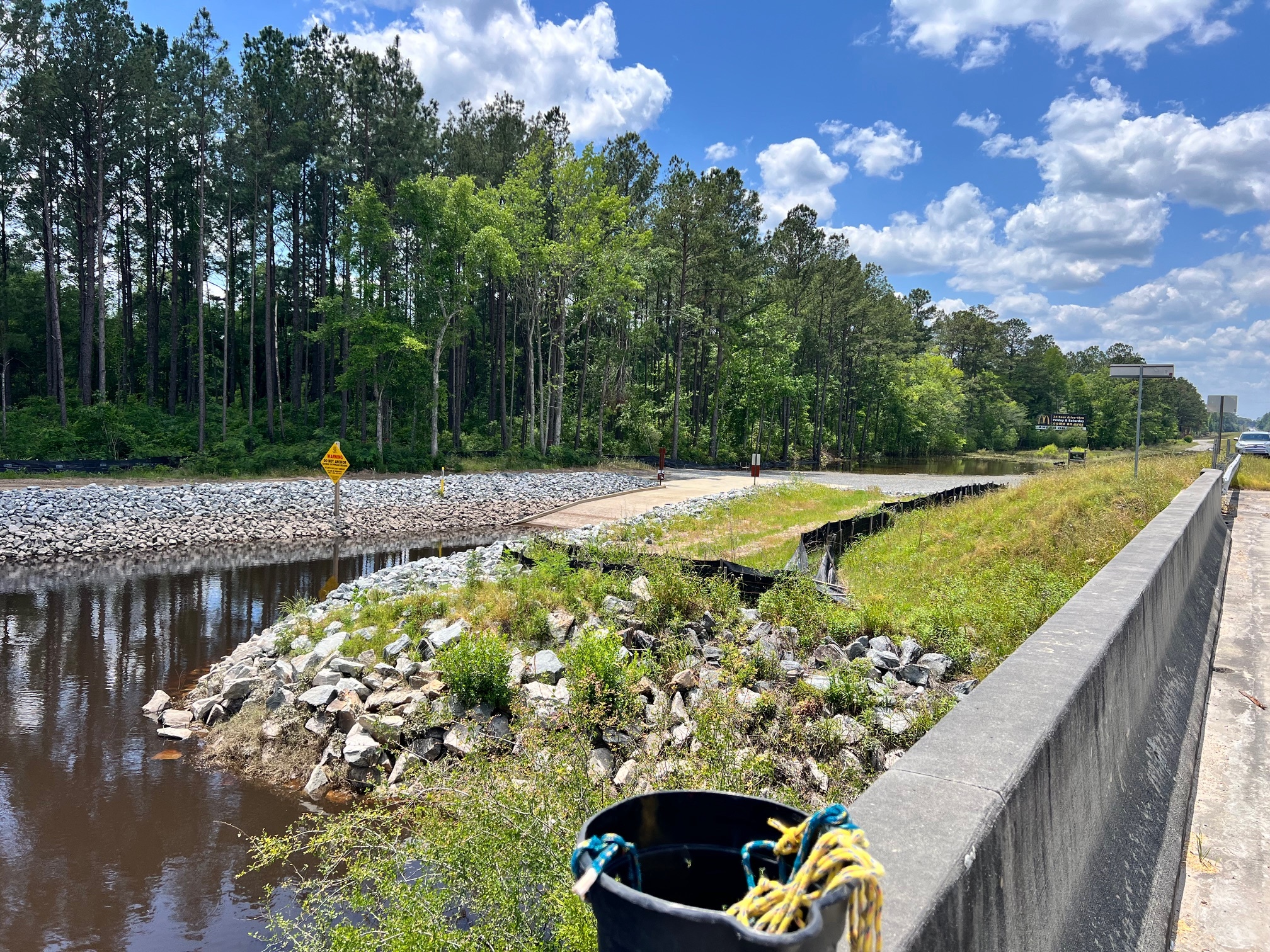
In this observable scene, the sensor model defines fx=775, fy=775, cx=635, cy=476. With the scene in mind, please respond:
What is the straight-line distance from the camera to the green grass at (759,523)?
589 inches

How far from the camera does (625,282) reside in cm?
3706

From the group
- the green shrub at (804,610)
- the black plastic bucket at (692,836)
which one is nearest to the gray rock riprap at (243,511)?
the green shrub at (804,610)

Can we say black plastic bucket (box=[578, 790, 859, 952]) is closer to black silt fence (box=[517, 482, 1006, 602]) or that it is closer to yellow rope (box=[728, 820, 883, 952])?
yellow rope (box=[728, 820, 883, 952])

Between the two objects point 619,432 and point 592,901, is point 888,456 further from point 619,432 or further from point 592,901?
point 592,901

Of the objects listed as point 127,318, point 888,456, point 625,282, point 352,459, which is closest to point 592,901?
point 352,459

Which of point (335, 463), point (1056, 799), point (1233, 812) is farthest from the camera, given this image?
point (335, 463)

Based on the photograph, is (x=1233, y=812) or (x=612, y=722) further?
(x=612, y=722)

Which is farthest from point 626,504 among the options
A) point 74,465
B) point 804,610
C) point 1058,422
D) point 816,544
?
point 1058,422

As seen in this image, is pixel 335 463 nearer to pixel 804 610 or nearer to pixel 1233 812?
pixel 804 610

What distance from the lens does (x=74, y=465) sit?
2598 cm

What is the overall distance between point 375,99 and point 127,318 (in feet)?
64.0

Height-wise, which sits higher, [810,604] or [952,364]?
[952,364]

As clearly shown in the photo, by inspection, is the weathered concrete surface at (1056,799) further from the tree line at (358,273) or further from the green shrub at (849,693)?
the tree line at (358,273)

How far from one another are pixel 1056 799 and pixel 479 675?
6293 mm
